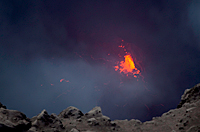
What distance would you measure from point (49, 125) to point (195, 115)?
23.7m

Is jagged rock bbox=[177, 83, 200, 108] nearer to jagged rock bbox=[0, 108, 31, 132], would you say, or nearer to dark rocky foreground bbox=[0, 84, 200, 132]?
dark rocky foreground bbox=[0, 84, 200, 132]

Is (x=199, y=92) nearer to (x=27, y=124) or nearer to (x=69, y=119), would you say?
(x=69, y=119)

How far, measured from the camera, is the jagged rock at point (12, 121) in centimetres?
1130

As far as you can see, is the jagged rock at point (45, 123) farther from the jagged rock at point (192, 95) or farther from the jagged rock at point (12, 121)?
the jagged rock at point (192, 95)

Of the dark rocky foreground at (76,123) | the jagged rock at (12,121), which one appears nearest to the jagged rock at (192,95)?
the dark rocky foreground at (76,123)

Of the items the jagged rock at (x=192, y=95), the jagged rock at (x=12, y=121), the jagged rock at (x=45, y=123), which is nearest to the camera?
the jagged rock at (x=12, y=121)

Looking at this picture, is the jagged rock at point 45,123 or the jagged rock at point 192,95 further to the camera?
the jagged rock at point 192,95

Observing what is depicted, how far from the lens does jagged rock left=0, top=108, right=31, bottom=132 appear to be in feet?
37.1

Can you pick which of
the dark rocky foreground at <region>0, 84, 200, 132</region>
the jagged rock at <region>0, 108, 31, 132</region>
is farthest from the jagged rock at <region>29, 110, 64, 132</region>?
the jagged rock at <region>0, 108, 31, 132</region>

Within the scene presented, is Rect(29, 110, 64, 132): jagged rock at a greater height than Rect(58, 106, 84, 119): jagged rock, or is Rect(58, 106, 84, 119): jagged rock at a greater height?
Rect(58, 106, 84, 119): jagged rock

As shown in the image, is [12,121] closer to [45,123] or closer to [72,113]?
[45,123]

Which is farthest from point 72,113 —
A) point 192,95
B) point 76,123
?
point 192,95

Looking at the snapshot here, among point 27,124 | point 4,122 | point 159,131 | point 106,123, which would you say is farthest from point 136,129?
point 4,122

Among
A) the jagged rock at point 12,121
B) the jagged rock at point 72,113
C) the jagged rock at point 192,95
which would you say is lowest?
the jagged rock at point 12,121
